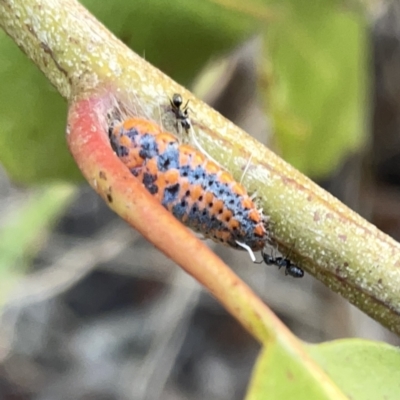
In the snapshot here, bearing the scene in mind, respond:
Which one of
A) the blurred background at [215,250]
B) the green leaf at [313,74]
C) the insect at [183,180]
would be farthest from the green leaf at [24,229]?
the insect at [183,180]

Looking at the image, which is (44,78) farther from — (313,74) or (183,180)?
(313,74)

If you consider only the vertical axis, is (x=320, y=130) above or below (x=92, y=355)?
above

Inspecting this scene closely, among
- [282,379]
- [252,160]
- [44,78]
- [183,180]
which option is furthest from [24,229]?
[282,379]

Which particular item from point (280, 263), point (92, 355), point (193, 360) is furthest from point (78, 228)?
point (280, 263)

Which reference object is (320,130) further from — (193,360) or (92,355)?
(92,355)

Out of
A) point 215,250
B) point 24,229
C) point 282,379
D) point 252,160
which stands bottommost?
point 215,250

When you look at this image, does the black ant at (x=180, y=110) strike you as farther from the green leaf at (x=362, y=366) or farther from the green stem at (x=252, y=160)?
the green leaf at (x=362, y=366)

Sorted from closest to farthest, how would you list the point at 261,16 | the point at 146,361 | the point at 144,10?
the point at 144,10, the point at 261,16, the point at 146,361
